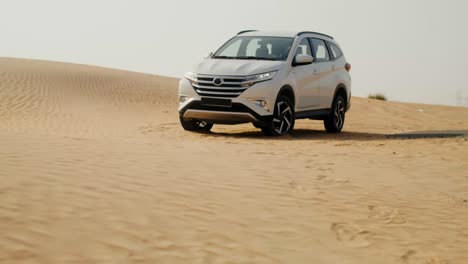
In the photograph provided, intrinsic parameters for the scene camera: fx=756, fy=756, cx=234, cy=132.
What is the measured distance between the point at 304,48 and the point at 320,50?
742 millimetres

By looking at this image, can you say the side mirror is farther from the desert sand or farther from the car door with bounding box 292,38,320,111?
the desert sand

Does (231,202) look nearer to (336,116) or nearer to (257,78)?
(257,78)

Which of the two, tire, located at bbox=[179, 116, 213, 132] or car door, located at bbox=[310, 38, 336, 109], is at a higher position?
car door, located at bbox=[310, 38, 336, 109]

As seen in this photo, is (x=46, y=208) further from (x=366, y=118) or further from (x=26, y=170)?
(x=366, y=118)

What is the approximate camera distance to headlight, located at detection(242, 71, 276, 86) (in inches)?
502

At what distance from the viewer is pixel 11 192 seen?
5891mm

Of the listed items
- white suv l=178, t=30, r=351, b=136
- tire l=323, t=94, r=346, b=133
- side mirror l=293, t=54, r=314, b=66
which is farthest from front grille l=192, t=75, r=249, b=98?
tire l=323, t=94, r=346, b=133

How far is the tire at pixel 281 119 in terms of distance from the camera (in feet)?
43.2

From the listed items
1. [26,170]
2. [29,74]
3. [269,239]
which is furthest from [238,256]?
[29,74]


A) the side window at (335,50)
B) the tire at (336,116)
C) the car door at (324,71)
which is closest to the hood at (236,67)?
the car door at (324,71)

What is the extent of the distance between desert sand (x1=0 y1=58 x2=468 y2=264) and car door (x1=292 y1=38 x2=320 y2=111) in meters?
1.33

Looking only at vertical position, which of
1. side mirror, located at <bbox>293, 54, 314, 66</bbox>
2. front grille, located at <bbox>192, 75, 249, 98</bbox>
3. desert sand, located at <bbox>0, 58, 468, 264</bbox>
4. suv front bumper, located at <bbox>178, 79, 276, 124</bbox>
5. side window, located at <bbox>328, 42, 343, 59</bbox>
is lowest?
desert sand, located at <bbox>0, 58, 468, 264</bbox>

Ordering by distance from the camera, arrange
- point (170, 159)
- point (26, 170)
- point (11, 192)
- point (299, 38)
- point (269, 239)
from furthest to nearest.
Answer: point (299, 38), point (170, 159), point (26, 170), point (11, 192), point (269, 239)

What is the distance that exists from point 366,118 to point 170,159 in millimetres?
15954
